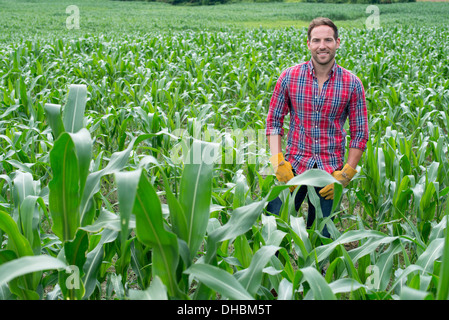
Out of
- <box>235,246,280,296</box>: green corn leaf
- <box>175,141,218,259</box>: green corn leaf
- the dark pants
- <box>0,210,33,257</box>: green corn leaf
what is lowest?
the dark pants

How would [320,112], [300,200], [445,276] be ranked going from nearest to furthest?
1. [445,276]
2. [320,112]
3. [300,200]

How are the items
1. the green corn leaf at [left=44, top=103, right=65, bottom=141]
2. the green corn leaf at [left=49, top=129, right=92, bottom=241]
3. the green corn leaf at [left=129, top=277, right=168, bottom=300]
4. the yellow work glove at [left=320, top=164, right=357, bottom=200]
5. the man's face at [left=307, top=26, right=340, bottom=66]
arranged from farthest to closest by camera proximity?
the yellow work glove at [left=320, top=164, right=357, bottom=200] → the man's face at [left=307, top=26, right=340, bottom=66] → the green corn leaf at [left=44, top=103, right=65, bottom=141] → the green corn leaf at [left=49, top=129, right=92, bottom=241] → the green corn leaf at [left=129, top=277, right=168, bottom=300]

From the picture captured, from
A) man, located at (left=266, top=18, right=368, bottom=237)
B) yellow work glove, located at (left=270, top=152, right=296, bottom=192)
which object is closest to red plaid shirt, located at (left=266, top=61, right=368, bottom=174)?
man, located at (left=266, top=18, right=368, bottom=237)

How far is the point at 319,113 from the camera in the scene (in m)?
2.06

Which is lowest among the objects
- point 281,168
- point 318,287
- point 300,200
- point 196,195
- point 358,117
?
point 300,200

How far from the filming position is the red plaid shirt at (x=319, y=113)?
2.03 m

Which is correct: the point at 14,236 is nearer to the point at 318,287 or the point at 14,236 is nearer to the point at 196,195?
the point at 196,195

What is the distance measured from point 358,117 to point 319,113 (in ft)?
0.70

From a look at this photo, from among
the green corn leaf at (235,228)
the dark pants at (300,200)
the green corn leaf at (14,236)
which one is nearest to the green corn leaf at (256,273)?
the green corn leaf at (235,228)

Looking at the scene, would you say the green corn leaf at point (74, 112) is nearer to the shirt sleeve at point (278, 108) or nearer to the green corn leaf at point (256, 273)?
the green corn leaf at point (256, 273)

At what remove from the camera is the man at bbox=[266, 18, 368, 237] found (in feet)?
6.59

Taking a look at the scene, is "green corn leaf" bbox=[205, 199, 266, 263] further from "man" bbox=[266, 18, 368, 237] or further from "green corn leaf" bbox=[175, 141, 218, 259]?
"man" bbox=[266, 18, 368, 237]

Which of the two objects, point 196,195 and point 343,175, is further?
point 343,175

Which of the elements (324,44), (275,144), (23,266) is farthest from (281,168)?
(23,266)
